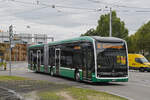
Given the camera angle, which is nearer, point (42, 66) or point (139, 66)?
point (42, 66)

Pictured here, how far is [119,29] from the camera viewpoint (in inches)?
2721

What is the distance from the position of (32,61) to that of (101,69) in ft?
52.3

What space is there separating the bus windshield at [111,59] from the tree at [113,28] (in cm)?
4846

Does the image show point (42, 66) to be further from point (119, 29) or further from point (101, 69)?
point (119, 29)

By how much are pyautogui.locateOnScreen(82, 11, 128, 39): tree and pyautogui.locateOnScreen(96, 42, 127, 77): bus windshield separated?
159 ft

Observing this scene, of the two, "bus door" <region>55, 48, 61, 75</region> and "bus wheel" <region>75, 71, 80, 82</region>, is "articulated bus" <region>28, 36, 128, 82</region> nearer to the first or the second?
"bus wheel" <region>75, 71, 80, 82</region>

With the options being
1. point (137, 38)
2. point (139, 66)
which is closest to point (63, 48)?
point (139, 66)

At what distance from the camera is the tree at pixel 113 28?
6894cm

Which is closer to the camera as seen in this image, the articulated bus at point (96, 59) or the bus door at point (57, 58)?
the articulated bus at point (96, 59)

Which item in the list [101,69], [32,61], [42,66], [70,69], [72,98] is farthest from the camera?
[32,61]

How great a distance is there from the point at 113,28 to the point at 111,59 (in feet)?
168

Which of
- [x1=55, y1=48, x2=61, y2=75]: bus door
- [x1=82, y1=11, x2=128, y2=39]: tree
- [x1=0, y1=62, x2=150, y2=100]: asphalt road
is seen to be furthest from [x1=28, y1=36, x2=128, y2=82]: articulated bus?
[x1=82, y1=11, x2=128, y2=39]: tree

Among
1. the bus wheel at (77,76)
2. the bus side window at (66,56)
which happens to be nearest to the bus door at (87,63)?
the bus wheel at (77,76)

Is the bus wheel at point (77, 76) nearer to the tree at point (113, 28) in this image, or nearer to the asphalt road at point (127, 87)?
the asphalt road at point (127, 87)
